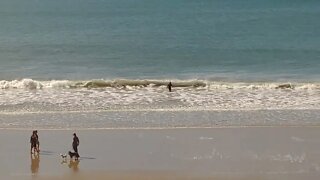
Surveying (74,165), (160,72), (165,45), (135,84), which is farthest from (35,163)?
(165,45)

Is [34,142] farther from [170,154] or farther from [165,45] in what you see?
[165,45]

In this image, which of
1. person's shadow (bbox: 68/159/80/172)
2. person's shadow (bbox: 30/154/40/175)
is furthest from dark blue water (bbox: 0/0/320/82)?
person's shadow (bbox: 68/159/80/172)

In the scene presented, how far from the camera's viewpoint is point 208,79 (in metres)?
41.5

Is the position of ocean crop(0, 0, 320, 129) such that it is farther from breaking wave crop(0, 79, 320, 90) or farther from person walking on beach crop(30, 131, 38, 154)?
person walking on beach crop(30, 131, 38, 154)

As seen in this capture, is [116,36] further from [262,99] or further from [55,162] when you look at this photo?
[55,162]

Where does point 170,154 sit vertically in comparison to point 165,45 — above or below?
below

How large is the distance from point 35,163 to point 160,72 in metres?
26.1

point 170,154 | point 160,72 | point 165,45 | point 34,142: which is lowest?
point 170,154

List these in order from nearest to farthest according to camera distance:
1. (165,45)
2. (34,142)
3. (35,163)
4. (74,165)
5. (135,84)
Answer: (74,165), (35,163), (34,142), (135,84), (165,45)

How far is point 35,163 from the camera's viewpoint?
A: 2031 cm

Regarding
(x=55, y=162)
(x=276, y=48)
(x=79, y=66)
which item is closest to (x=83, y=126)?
(x=55, y=162)

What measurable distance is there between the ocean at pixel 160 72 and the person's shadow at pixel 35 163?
15.0 feet

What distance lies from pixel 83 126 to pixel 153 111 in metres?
4.53

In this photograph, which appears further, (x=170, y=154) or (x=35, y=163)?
(x=170, y=154)
